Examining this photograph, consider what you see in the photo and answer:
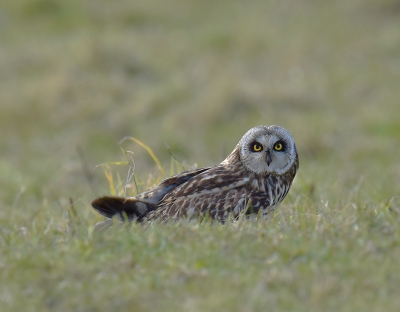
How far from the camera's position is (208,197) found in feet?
19.8

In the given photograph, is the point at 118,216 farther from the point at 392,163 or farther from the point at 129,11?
the point at 129,11

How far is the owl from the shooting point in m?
5.97

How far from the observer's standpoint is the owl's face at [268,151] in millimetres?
6367

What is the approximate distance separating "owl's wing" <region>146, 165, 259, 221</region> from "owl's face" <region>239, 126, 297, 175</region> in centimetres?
18

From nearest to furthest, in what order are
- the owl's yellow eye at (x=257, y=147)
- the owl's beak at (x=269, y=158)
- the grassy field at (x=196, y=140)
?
the grassy field at (x=196, y=140) → the owl's beak at (x=269, y=158) → the owl's yellow eye at (x=257, y=147)

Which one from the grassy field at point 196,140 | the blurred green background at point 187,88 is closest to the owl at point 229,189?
the grassy field at point 196,140

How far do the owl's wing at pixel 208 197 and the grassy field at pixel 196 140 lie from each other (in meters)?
0.39

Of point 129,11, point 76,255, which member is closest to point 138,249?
point 76,255

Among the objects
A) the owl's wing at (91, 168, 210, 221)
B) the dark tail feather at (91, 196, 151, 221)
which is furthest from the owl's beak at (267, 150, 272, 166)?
the dark tail feather at (91, 196, 151, 221)

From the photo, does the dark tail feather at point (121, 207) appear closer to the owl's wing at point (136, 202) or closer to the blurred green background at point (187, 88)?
the owl's wing at point (136, 202)

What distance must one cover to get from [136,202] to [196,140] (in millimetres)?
7136

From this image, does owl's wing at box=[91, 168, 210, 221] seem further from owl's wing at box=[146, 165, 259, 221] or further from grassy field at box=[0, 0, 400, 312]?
grassy field at box=[0, 0, 400, 312]

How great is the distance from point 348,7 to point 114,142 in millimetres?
10485

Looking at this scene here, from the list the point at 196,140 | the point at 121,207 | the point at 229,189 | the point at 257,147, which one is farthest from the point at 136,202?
the point at 196,140
